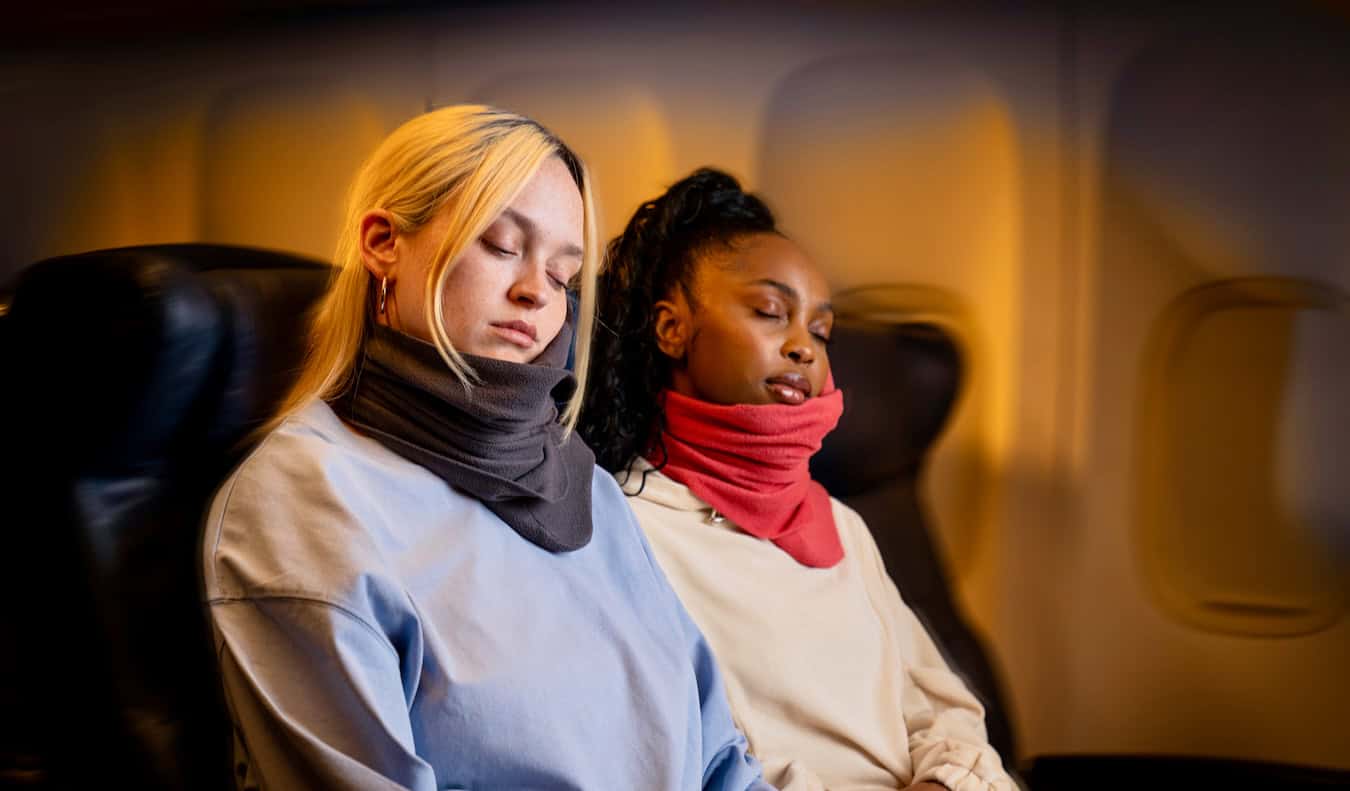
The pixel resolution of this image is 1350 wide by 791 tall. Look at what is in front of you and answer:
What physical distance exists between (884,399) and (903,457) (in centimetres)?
13

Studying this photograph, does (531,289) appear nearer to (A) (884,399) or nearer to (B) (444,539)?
(B) (444,539)

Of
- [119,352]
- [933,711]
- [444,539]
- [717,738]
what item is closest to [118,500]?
[119,352]

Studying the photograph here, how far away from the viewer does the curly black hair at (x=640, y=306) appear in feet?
4.32

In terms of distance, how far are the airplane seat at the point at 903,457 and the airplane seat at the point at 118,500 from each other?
3.11 feet

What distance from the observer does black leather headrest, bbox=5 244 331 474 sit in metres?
0.80

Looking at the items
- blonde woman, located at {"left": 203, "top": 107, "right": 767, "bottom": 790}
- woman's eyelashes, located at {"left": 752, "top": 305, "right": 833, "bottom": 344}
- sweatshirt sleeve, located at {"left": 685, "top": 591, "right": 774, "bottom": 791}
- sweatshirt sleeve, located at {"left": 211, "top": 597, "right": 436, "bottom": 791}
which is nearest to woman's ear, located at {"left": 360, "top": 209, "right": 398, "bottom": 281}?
blonde woman, located at {"left": 203, "top": 107, "right": 767, "bottom": 790}

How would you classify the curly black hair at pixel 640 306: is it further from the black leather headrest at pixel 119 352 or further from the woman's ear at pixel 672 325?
the black leather headrest at pixel 119 352

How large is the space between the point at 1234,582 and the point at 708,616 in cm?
106

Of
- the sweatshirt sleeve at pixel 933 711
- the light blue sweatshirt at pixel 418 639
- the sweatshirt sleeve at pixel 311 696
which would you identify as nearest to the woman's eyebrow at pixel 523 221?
the light blue sweatshirt at pixel 418 639

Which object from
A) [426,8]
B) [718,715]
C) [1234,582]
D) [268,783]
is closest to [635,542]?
[718,715]

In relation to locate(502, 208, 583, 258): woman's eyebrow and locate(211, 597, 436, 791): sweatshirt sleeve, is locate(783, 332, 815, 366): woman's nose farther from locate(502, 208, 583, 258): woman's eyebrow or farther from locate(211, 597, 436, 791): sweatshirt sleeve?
locate(211, 597, 436, 791): sweatshirt sleeve

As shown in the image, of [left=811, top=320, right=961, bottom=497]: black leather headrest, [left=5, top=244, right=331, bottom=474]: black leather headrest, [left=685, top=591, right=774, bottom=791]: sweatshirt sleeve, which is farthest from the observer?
[left=811, top=320, right=961, bottom=497]: black leather headrest

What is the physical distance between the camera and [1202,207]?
5.76ft

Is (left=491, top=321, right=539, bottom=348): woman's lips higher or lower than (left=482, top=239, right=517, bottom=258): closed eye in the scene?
lower
